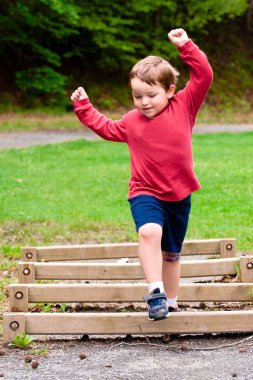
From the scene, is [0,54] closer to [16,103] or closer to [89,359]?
[16,103]

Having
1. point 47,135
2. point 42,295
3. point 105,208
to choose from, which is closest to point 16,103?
point 47,135

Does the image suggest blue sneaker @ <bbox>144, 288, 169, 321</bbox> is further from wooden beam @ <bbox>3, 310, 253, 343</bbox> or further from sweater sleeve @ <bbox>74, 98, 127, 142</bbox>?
sweater sleeve @ <bbox>74, 98, 127, 142</bbox>

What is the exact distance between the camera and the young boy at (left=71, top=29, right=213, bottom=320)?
4996 mm

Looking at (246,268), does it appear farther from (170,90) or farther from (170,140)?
(170,90)

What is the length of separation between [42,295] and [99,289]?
1.24 feet

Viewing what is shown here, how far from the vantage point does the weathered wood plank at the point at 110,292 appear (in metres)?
5.43

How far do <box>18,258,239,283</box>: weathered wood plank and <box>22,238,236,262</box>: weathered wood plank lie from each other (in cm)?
42

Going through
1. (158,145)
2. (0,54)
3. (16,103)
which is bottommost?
(158,145)

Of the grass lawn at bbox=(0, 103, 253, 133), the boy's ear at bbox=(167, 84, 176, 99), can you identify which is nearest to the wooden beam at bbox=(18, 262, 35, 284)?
the boy's ear at bbox=(167, 84, 176, 99)

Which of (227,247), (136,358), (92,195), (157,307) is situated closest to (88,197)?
(92,195)

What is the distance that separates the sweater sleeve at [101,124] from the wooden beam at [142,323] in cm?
112

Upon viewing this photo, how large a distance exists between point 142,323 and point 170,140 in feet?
3.68

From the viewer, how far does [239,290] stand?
18.3 ft

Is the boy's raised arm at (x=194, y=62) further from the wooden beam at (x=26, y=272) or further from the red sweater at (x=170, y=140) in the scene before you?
the wooden beam at (x=26, y=272)
